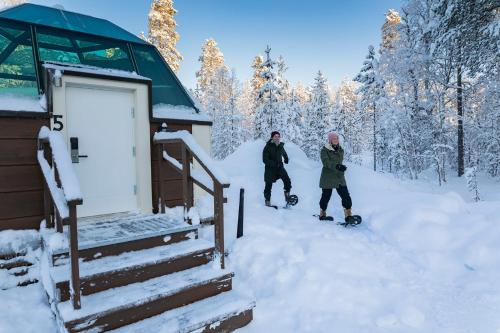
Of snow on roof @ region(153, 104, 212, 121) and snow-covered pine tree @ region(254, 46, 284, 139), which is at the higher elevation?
snow-covered pine tree @ region(254, 46, 284, 139)

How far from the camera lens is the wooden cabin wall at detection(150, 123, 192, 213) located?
5891 mm

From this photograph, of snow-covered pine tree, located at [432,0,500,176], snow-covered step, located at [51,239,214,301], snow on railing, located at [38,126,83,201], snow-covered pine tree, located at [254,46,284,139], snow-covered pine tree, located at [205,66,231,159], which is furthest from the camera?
snow-covered pine tree, located at [205,66,231,159]

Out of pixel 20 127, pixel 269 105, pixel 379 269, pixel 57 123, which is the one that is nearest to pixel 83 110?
pixel 57 123

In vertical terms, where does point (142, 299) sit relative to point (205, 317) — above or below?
above

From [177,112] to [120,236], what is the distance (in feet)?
9.90

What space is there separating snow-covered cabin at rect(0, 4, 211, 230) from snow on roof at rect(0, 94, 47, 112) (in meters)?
0.01

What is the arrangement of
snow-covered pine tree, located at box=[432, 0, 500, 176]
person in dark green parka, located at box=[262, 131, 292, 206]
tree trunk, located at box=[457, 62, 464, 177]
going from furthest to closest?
tree trunk, located at box=[457, 62, 464, 177], snow-covered pine tree, located at box=[432, 0, 500, 176], person in dark green parka, located at box=[262, 131, 292, 206]

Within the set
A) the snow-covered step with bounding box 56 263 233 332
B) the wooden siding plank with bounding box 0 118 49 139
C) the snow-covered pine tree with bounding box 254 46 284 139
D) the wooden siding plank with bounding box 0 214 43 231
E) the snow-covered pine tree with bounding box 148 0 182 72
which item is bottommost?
the snow-covered step with bounding box 56 263 233 332

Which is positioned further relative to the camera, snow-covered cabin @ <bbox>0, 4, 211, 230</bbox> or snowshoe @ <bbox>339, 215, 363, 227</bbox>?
snowshoe @ <bbox>339, 215, 363, 227</bbox>

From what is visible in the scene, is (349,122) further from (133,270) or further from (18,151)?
(133,270)

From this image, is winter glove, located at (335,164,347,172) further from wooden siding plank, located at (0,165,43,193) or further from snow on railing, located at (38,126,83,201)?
wooden siding plank, located at (0,165,43,193)

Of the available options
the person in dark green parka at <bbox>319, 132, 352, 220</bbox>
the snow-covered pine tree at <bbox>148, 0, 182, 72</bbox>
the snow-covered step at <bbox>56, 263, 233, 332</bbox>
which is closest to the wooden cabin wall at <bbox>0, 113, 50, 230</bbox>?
the snow-covered step at <bbox>56, 263, 233, 332</bbox>

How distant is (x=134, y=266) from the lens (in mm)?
3789

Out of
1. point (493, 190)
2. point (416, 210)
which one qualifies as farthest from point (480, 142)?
point (416, 210)
